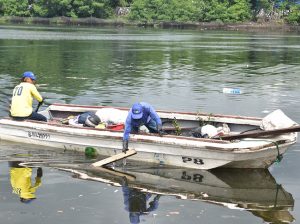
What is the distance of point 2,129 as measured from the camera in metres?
16.2

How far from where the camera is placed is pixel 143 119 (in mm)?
14102

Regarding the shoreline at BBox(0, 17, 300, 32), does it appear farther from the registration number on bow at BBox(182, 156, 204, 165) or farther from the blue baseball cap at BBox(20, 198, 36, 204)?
the blue baseball cap at BBox(20, 198, 36, 204)

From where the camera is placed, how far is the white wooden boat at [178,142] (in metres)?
13.0

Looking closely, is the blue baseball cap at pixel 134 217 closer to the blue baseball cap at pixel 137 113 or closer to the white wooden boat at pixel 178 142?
the white wooden boat at pixel 178 142

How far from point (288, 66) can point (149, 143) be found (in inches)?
1137

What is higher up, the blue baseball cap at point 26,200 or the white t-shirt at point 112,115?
the white t-shirt at point 112,115

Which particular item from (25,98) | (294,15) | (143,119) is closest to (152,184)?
(143,119)

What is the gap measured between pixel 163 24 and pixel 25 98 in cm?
12140

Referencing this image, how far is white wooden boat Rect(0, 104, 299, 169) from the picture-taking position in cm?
1302

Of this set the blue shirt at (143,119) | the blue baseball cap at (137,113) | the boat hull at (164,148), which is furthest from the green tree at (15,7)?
the blue baseball cap at (137,113)

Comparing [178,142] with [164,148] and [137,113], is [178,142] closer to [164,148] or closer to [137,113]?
[164,148]

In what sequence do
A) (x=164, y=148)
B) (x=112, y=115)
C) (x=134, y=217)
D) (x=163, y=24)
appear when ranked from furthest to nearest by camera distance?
(x=163, y=24) < (x=112, y=115) < (x=164, y=148) < (x=134, y=217)

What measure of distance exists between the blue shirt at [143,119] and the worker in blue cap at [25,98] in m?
3.06

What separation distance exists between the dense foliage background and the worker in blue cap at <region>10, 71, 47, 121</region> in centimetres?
11717
